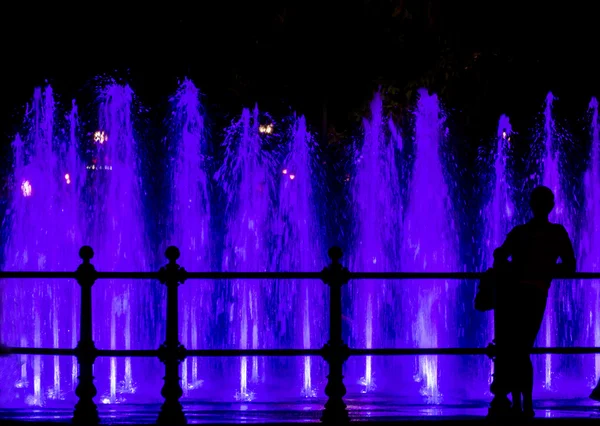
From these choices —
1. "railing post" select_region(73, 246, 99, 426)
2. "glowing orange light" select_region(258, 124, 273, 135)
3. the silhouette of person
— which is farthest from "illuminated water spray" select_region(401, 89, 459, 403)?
"glowing orange light" select_region(258, 124, 273, 135)

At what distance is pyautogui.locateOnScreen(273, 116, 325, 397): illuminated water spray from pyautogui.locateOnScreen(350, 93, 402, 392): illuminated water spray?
1.81ft

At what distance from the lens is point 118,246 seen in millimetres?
13398

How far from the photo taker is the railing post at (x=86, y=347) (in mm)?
6199

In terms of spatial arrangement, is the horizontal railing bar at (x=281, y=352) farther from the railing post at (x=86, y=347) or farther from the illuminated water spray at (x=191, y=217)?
the illuminated water spray at (x=191, y=217)

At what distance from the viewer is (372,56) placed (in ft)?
82.4

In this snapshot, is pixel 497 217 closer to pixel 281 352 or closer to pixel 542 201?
pixel 542 201

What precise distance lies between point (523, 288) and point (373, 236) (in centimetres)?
967

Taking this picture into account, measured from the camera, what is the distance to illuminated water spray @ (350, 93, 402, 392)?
1228 cm

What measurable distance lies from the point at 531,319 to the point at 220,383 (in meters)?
3.92

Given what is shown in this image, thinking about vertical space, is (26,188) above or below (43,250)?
above

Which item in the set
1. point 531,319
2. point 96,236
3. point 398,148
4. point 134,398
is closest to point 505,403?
point 531,319

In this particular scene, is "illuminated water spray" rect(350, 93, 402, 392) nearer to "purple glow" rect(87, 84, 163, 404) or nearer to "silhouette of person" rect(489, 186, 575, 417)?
"purple glow" rect(87, 84, 163, 404)

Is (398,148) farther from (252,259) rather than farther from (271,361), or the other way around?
(271,361)

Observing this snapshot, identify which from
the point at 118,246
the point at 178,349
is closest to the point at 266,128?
the point at 118,246
